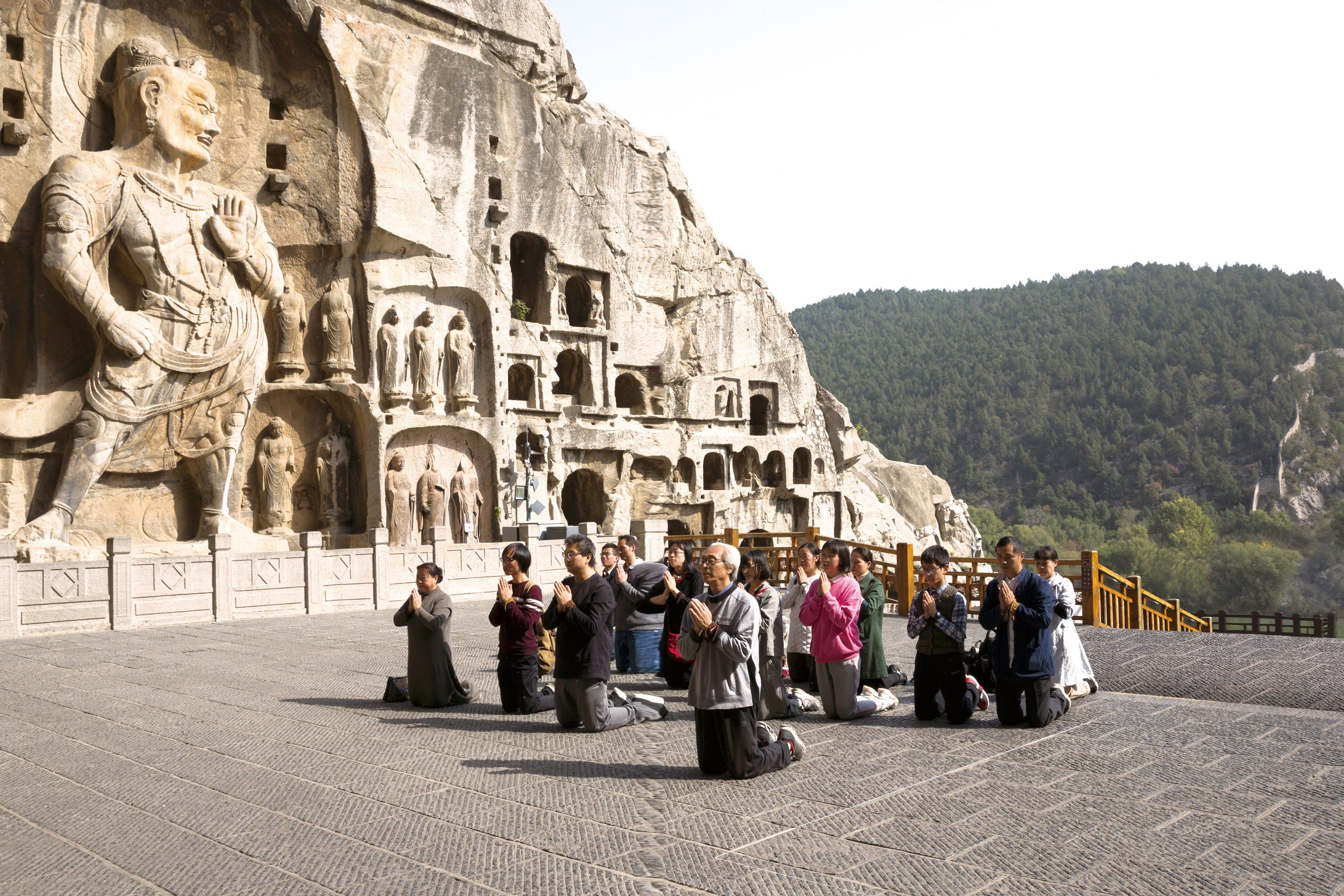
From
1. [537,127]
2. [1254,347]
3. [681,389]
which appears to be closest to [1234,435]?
[1254,347]

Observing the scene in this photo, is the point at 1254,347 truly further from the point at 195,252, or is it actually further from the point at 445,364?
the point at 195,252

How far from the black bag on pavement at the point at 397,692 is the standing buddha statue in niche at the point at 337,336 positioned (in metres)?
16.0

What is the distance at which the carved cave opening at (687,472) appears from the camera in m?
33.1

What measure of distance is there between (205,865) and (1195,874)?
162 inches

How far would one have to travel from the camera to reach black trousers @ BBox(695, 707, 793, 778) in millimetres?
5688

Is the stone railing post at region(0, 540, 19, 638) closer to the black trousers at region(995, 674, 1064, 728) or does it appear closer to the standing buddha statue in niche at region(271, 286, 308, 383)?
the standing buddha statue in niche at region(271, 286, 308, 383)

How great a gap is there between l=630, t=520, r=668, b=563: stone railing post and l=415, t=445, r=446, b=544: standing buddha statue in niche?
249 inches

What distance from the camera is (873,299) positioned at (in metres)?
111

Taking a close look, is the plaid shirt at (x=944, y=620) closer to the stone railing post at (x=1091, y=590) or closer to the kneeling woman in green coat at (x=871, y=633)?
the kneeling woman in green coat at (x=871, y=633)

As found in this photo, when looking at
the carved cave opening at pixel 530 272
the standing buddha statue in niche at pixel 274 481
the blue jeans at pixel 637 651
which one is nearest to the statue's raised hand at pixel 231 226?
the standing buddha statue in niche at pixel 274 481

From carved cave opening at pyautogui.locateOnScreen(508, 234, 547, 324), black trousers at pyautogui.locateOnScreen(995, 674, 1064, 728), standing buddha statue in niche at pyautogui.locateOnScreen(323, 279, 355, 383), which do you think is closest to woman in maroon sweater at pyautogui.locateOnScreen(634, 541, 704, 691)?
black trousers at pyautogui.locateOnScreen(995, 674, 1064, 728)

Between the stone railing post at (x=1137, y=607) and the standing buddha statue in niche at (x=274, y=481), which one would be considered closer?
the stone railing post at (x=1137, y=607)

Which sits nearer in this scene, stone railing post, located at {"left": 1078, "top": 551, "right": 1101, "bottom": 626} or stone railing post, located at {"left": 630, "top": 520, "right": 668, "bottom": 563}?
stone railing post, located at {"left": 1078, "top": 551, "right": 1101, "bottom": 626}

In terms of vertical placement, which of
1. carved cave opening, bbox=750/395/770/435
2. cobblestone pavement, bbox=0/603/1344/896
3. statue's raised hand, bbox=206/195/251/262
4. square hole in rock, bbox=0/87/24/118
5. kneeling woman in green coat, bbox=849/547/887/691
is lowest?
cobblestone pavement, bbox=0/603/1344/896
